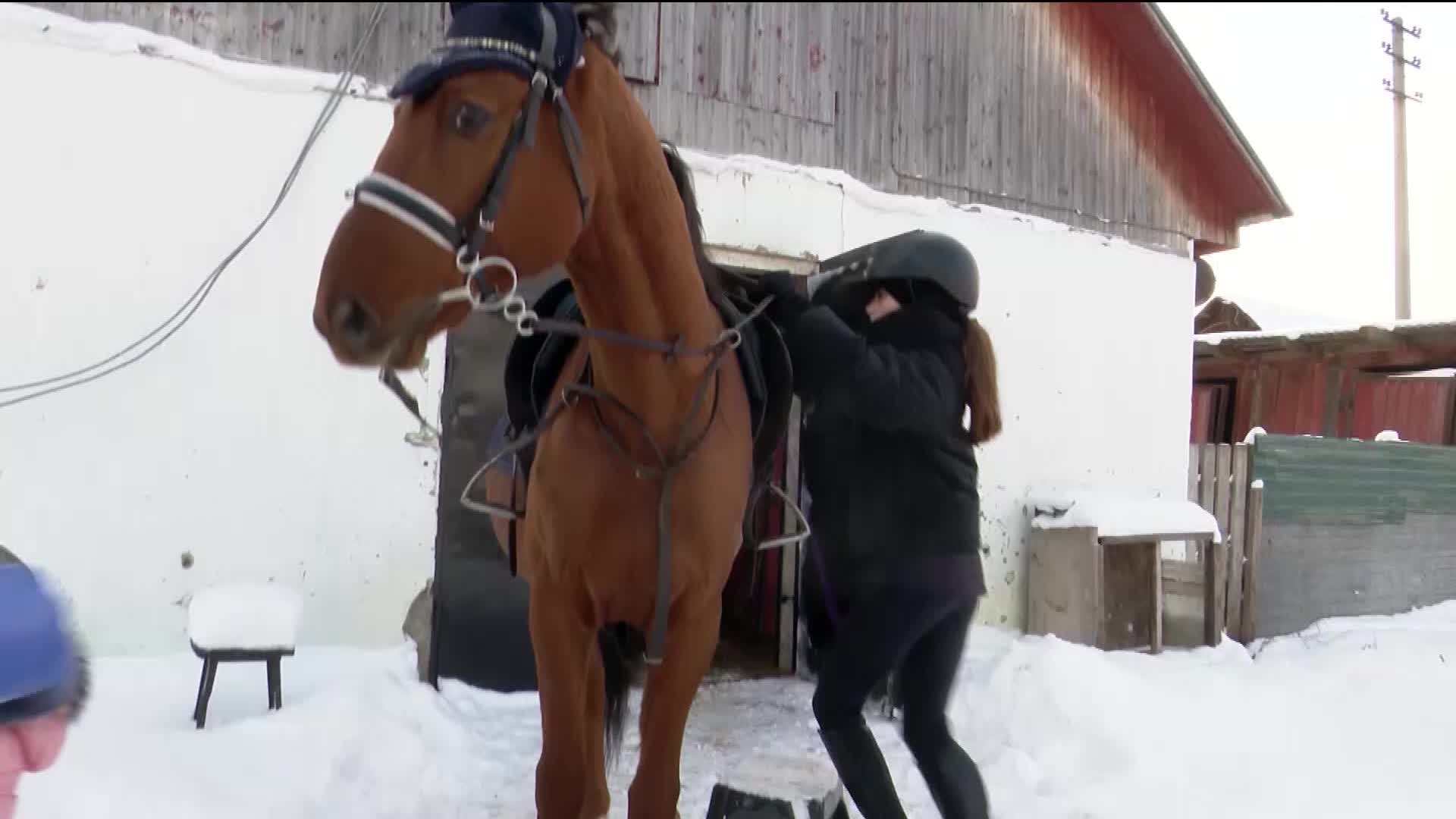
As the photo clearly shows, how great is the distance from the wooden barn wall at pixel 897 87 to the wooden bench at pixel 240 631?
215 cm

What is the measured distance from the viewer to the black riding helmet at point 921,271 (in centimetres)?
219

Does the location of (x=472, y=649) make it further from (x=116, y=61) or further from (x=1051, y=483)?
(x=1051, y=483)

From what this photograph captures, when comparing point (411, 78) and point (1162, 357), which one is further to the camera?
point (1162, 357)

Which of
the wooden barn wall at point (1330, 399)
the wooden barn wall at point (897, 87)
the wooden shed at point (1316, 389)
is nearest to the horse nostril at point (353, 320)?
the wooden barn wall at point (897, 87)

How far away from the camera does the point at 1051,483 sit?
5.65 metres

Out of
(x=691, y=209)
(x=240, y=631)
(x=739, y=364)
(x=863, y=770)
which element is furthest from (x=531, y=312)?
(x=240, y=631)

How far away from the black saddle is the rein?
0.21 meters

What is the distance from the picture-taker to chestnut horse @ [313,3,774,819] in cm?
145

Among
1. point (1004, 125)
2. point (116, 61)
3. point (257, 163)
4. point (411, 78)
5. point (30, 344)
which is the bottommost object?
point (30, 344)

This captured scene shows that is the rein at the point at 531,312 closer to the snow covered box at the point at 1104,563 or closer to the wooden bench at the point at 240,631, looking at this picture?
the wooden bench at the point at 240,631

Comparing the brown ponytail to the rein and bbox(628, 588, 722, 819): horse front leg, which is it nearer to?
the rein

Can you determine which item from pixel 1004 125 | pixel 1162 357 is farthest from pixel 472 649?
pixel 1162 357

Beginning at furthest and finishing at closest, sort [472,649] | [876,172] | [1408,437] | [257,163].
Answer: [1408,437], [876,172], [472,649], [257,163]

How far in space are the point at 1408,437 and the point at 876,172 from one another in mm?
9767
